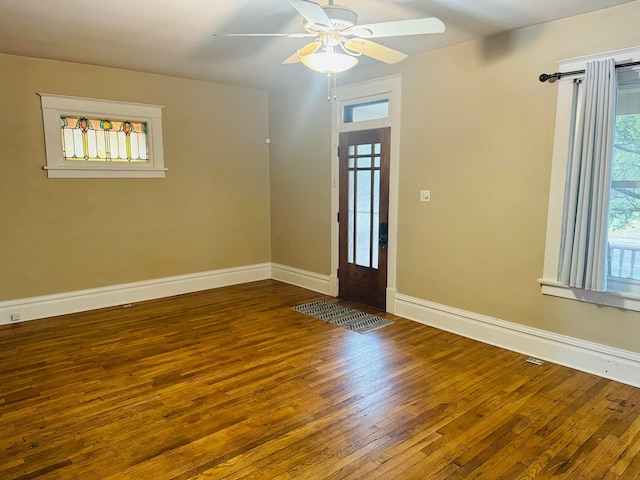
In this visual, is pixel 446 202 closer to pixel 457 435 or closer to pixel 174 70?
pixel 457 435

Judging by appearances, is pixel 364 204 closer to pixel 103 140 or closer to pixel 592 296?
pixel 592 296

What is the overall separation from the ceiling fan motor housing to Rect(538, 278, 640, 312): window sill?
250 cm

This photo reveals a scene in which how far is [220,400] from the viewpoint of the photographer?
2812mm

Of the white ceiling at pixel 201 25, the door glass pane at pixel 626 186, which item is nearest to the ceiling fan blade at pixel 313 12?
the white ceiling at pixel 201 25

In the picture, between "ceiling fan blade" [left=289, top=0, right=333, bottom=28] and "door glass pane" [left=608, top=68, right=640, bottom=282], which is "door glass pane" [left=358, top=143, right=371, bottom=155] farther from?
"ceiling fan blade" [left=289, top=0, right=333, bottom=28]

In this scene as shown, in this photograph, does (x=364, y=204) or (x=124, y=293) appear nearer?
(x=364, y=204)

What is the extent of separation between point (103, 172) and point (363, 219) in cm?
304

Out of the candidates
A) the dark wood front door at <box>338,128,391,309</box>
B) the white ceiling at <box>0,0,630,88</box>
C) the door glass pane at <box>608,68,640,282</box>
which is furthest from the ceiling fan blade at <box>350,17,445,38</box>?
the dark wood front door at <box>338,128,391,309</box>

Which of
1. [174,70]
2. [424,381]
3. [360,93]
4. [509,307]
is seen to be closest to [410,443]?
[424,381]

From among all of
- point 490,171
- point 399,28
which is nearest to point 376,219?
point 490,171

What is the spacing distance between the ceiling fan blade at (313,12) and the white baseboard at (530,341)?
113 inches

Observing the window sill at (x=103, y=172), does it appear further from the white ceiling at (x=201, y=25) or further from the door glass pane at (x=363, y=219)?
the door glass pane at (x=363, y=219)

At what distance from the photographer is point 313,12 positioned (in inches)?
83.0

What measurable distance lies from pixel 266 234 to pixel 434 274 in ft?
9.45
